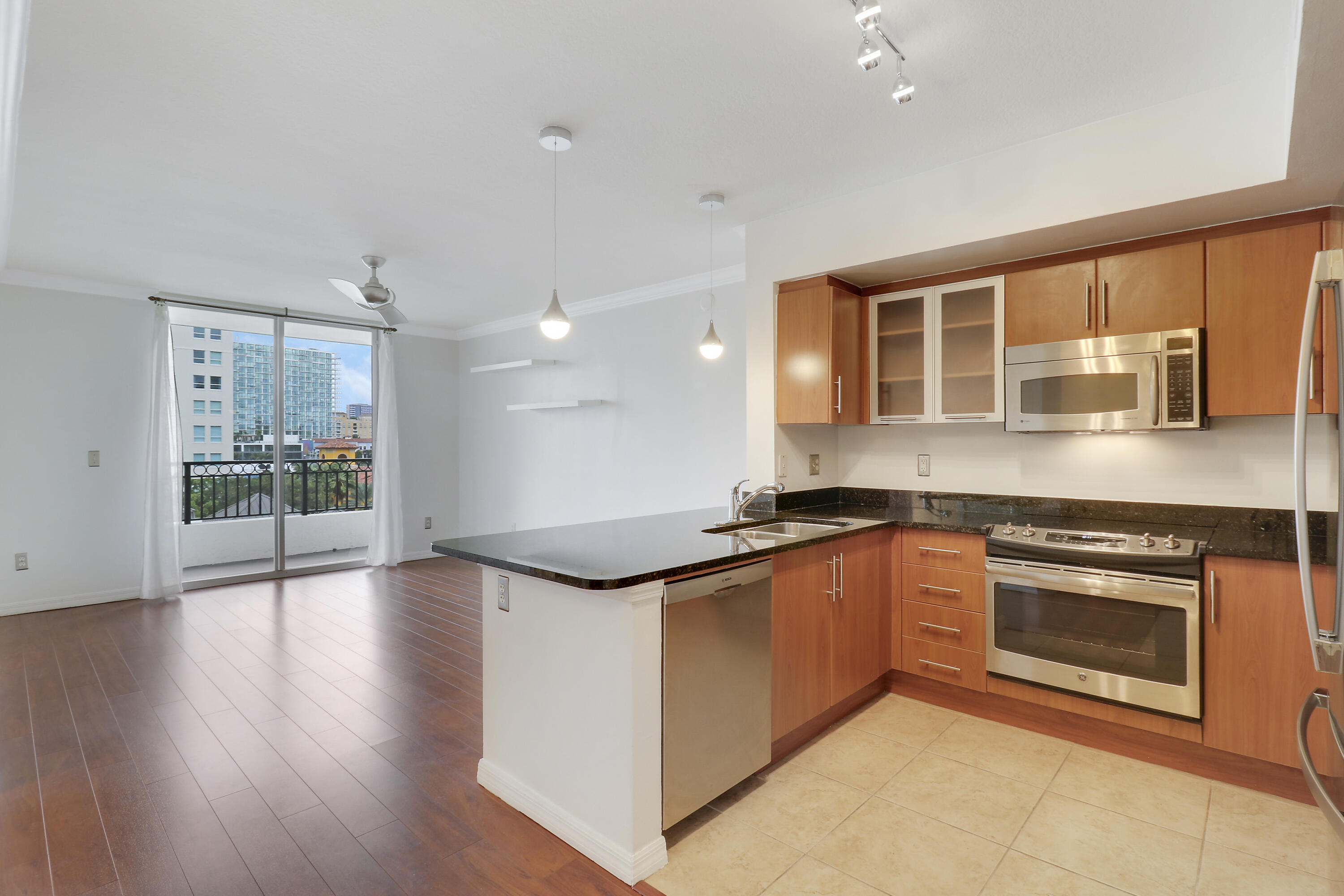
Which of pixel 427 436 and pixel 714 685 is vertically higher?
pixel 427 436

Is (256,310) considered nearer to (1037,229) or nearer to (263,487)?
(263,487)

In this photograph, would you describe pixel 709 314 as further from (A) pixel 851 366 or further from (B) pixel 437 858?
(B) pixel 437 858

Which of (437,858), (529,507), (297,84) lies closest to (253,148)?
(297,84)

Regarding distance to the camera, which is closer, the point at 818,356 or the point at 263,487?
the point at 818,356

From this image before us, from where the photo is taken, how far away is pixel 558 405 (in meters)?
6.00

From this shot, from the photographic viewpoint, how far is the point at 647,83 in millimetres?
2311

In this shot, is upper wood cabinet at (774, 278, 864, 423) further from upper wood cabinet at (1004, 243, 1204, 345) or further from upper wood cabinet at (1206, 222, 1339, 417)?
upper wood cabinet at (1206, 222, 1339, 417)

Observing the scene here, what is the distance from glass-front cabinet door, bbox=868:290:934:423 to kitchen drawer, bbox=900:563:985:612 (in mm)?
→ 801

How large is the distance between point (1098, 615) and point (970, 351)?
1.36 metres

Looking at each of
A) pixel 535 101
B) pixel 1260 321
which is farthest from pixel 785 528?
pixel 535 101

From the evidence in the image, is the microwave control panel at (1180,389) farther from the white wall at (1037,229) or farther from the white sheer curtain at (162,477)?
the white sheer curtain at (162,477)

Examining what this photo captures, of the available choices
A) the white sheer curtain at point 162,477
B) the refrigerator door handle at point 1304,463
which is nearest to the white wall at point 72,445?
the white sheer curtain at point 162,477

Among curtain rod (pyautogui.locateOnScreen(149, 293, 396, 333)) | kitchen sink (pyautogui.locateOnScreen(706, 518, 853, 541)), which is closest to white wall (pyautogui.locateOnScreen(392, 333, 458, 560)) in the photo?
curtain rod (pyautogui.locateOnScreen(149, 293, 396, 333))

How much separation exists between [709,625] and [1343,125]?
2.39m
